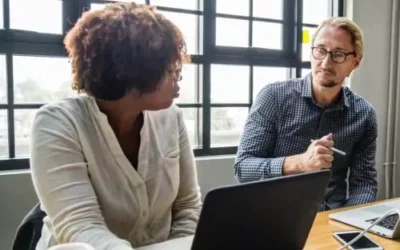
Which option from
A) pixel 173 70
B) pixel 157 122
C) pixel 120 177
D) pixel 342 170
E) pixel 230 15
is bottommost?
pixel 342 170

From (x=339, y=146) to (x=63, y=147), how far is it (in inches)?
46.0

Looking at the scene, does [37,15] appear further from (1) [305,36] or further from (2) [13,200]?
(1) [305,36]

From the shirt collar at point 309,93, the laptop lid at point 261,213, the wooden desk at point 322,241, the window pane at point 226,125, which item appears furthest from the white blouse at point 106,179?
the window pane at point 226,125

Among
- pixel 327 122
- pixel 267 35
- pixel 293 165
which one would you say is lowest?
pixel 293 165

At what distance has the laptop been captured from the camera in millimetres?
1185

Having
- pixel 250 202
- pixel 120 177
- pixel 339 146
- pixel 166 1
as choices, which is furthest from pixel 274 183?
pixel 166 1

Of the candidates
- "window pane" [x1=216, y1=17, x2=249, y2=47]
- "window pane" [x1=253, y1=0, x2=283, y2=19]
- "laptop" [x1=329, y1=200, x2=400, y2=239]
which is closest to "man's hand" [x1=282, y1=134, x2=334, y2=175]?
"laptop" [x1=329, y1=200, x2=400, y2=239]

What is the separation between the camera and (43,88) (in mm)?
2217

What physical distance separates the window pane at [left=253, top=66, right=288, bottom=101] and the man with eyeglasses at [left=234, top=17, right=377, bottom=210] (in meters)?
1.09

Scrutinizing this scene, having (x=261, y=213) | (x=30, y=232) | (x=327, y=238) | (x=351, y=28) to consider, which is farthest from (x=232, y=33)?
(x=261, y=213)

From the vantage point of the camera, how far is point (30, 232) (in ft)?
3.69

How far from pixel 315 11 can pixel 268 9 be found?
1.45 ft

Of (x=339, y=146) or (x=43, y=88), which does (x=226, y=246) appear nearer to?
(x=339, y=146)

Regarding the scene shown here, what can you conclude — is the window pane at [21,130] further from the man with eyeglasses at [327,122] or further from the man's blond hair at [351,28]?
the man's blond hair at [351,28]
